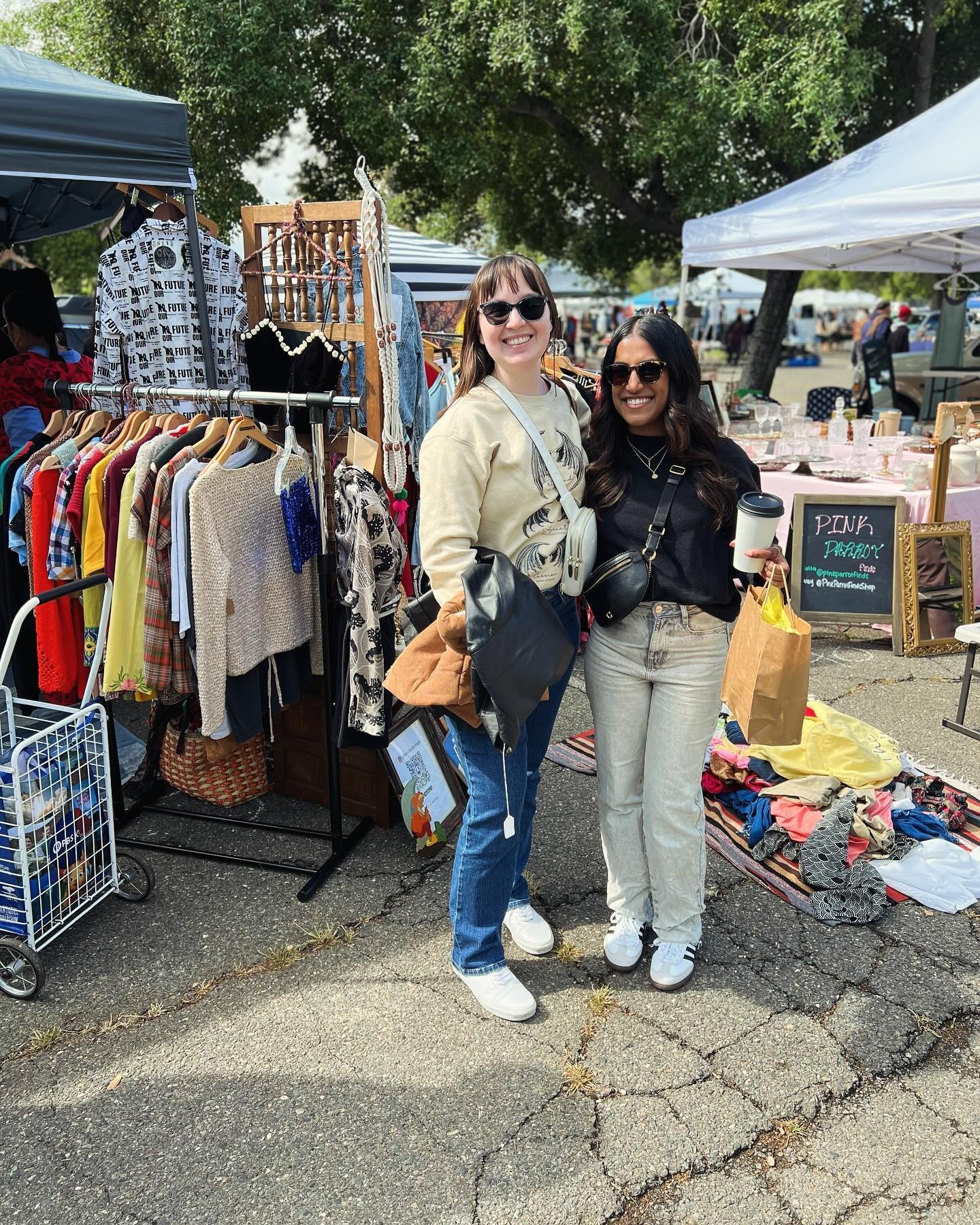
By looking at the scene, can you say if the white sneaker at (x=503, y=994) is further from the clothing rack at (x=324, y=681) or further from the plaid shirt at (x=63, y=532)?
the plaid shirt at (x=63, y=532)

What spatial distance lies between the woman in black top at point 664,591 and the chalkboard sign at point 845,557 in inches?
138

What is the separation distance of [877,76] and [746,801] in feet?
37.3

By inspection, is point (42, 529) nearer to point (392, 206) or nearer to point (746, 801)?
point (746, 801)

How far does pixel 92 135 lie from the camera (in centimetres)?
348

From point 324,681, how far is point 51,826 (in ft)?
3.40

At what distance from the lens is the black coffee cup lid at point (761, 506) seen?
243 cm

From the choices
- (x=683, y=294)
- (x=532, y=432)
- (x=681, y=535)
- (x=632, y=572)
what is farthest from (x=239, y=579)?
(x=683, y=294)

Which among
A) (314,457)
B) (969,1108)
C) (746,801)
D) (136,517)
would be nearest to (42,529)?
(136,517)

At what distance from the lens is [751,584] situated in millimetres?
2770

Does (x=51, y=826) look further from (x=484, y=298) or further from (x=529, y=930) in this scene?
(x=484, y=298)

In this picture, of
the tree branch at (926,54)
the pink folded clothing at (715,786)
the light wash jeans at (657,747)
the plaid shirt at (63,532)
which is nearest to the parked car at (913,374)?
the tree branch at (926,54)

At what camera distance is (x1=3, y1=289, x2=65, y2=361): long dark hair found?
5246mm

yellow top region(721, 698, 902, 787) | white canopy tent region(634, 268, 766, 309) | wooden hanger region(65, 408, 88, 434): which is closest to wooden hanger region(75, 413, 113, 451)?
wooden hanger region(65, 408, 88, 434)

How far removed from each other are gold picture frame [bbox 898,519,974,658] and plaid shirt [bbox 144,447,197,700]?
4.13 metres
